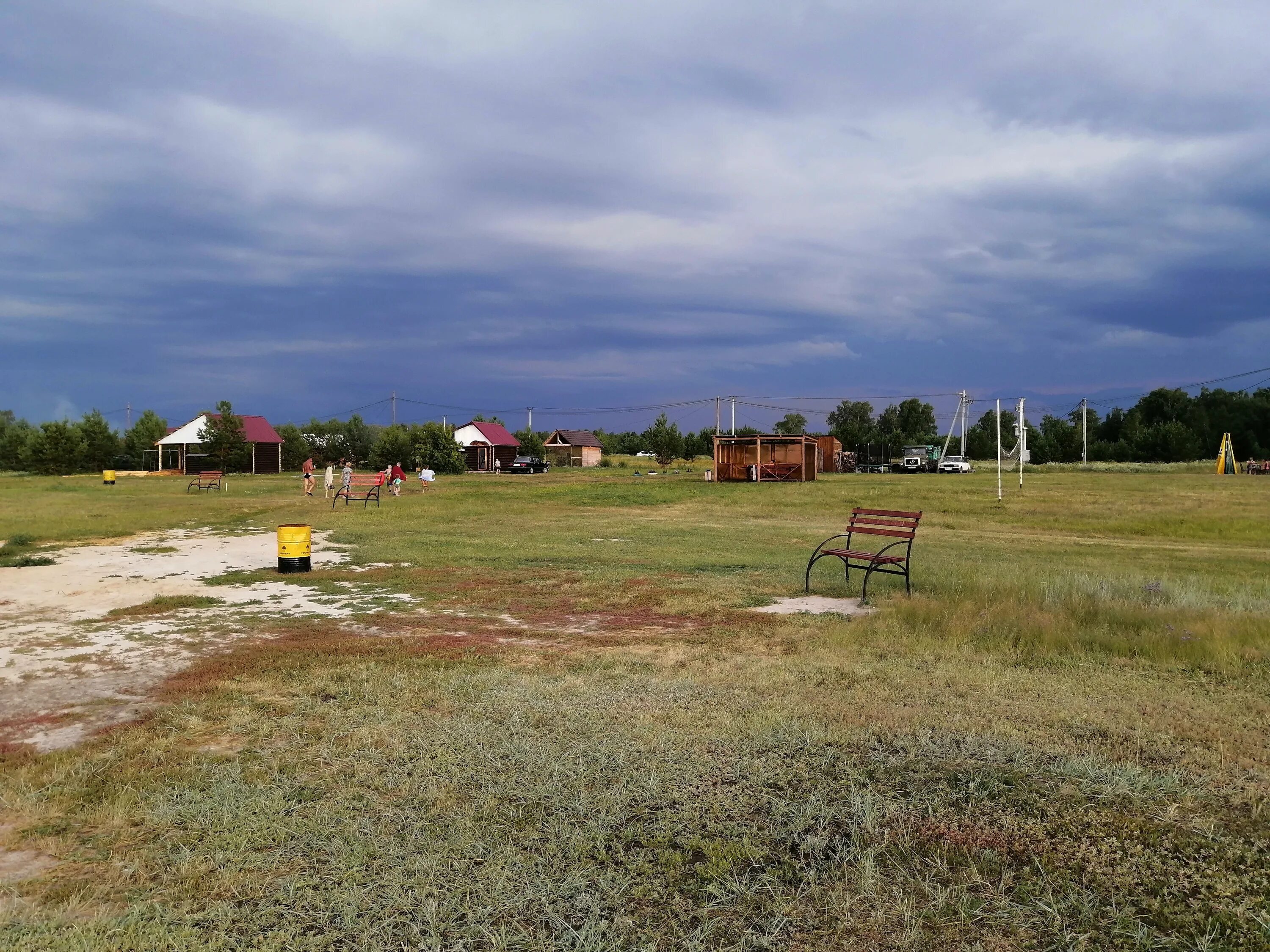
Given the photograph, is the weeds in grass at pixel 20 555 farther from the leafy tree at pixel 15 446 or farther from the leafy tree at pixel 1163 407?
the leafy tree at pixel 1163 407

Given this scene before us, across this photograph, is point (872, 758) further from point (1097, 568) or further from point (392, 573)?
point (1097, 568)

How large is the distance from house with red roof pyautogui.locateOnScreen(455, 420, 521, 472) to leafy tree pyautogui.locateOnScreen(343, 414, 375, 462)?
862 centimetres

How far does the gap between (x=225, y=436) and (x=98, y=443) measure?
76.8 feet

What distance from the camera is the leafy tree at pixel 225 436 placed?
162 ft

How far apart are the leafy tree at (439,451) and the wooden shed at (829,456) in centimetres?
2665

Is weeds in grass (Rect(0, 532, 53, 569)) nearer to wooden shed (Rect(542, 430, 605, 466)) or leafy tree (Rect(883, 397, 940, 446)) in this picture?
wooden shed (Rect(542, 430, 605, 466))

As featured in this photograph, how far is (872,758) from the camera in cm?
466

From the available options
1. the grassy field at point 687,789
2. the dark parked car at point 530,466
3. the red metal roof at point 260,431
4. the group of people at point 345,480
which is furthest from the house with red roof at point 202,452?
the grassy field at point 687,789

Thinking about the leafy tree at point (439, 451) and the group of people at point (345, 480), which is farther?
the leafy tree at point (439, 451)

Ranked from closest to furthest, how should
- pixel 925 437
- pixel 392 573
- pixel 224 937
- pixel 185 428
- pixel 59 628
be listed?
pixel 224 937, pixel 59 628, pixel 392 573, pixel 185 428, pixel 925 437

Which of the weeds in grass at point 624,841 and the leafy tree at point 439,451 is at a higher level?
the leafy tree at point 439,451

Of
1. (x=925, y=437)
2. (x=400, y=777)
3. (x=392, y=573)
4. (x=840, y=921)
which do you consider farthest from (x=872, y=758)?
(x=925, y=437)

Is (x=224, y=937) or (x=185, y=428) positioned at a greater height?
(x=185, y=428)

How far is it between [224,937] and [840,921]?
222 cm
